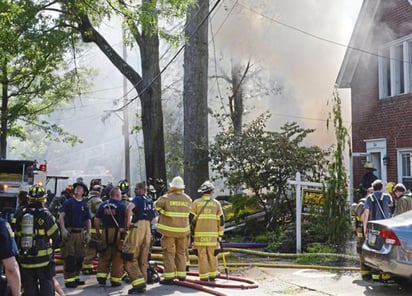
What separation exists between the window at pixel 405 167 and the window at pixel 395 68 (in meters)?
1.57

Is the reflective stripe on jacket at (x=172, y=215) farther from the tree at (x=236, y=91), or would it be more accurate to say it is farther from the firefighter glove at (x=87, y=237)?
the tree at (x=236, y=91)

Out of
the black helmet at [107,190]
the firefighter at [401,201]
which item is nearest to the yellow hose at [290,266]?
the firefighter at [401,201]

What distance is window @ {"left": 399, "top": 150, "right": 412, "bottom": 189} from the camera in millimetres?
14203

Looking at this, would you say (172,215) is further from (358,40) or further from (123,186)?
(358,40)

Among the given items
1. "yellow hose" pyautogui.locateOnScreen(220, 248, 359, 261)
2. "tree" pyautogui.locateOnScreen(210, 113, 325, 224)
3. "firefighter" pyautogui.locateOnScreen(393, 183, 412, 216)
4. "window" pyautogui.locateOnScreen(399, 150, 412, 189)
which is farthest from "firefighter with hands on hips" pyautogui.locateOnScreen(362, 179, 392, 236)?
"window" pyautogui.locateOnScreen(399, 150, 412, 189)

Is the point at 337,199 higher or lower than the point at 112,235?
higher

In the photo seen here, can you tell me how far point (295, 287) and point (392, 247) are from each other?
1760 mm

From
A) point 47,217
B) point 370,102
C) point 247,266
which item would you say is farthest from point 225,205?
point 47,217

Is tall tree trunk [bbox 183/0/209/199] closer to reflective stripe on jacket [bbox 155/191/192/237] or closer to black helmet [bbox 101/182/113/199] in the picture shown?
black helmet [bbox 101/182/113/199]

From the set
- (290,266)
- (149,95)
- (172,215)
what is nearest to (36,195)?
(172,215)

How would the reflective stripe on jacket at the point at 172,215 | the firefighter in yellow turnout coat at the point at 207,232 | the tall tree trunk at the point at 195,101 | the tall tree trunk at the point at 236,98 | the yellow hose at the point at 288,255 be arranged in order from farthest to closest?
the tall tree trunk at the point at 236,98, the tall tree trunk at the point at 195,101, the yellow hose at the point at 288,255, the firefighter in yellow turnout coat at the point at 207,232, the reflective stripe on jacket at the point at 172,215

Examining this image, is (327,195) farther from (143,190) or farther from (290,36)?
(290,36)

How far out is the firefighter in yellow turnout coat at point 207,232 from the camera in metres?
8.69

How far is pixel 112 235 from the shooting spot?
28.0 feet
